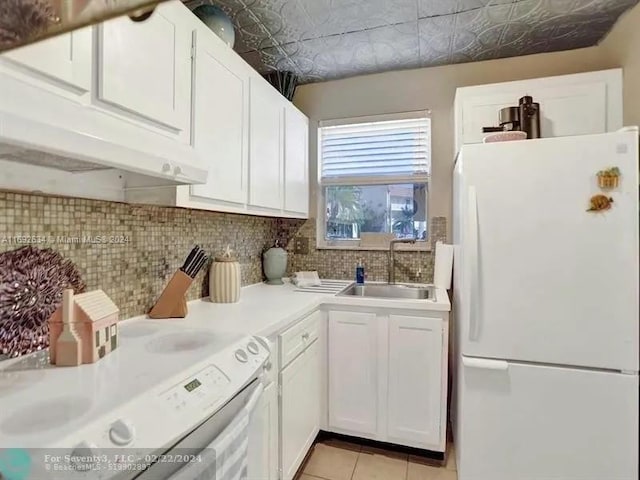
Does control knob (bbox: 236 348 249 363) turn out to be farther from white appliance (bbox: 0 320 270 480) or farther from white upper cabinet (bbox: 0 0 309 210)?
white upper cabinet (bbox: 0 0 309 210)

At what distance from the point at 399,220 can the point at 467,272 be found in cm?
97

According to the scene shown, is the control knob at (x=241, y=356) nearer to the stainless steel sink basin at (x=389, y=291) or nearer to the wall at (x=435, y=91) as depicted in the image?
the stainless steel sink basin at (x=389, y=291)

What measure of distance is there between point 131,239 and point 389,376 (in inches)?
52.7

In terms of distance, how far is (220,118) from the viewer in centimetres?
140

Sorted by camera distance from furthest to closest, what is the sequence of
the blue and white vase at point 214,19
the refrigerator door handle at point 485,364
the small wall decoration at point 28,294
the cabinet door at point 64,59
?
the blue and white vase at point 214,19
the refrigerator door handle at point 485,364
the small wall decoration at point 28,294
the cabinet door at point 64,59

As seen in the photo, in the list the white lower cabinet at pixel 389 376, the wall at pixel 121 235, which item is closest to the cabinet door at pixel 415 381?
the white lower cabinet at pixel 389 376

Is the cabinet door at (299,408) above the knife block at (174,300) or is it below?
below

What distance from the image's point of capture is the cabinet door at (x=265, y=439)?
3.55 feet

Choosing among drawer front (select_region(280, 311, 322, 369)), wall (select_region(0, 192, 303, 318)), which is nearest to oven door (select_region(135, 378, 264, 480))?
drawer front (select_region(280, 311, 322, 369))

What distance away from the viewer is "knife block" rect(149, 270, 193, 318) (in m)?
1.33

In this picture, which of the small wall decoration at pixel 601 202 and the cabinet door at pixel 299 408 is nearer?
the small wall decoration at pixel 601 202

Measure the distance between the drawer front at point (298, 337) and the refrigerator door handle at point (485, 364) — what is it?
683 mm

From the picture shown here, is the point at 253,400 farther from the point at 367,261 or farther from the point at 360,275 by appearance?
the point at 367,261

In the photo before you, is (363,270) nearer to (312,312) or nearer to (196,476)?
(312,312)
